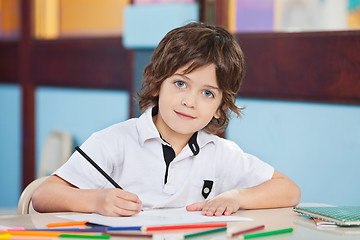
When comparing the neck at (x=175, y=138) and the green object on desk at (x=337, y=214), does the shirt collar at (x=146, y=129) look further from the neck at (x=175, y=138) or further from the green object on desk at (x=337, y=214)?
the green object on desk at (x=337, y=214)

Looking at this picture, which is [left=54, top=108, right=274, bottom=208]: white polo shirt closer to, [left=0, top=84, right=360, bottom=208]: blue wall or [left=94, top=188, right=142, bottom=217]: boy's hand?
[left=94, top=188, right=142, bottom=217]: boy's hand

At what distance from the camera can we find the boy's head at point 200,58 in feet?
4.96

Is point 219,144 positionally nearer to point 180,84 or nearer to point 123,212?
point 180,84

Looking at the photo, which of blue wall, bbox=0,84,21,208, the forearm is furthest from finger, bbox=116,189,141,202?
blue wall, bbox=0,84,21,208

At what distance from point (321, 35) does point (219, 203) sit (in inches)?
46.5

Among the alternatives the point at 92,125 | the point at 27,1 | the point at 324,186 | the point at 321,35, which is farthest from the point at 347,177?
the point at 27,1

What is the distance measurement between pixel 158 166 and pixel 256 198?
0.27 m

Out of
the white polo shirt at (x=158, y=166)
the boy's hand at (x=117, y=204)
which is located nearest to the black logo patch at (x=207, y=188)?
the white polo shirt at (x=158, y=166)

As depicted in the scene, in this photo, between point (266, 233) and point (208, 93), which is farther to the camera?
point (208, 93)

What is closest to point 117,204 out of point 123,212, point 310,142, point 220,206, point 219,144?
point 123,212

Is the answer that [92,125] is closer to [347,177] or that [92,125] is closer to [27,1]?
[27,1]

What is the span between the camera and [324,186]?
2359mm

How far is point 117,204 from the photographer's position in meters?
1.29

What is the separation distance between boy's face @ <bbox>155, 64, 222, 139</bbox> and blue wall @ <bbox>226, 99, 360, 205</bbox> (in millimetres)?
897
